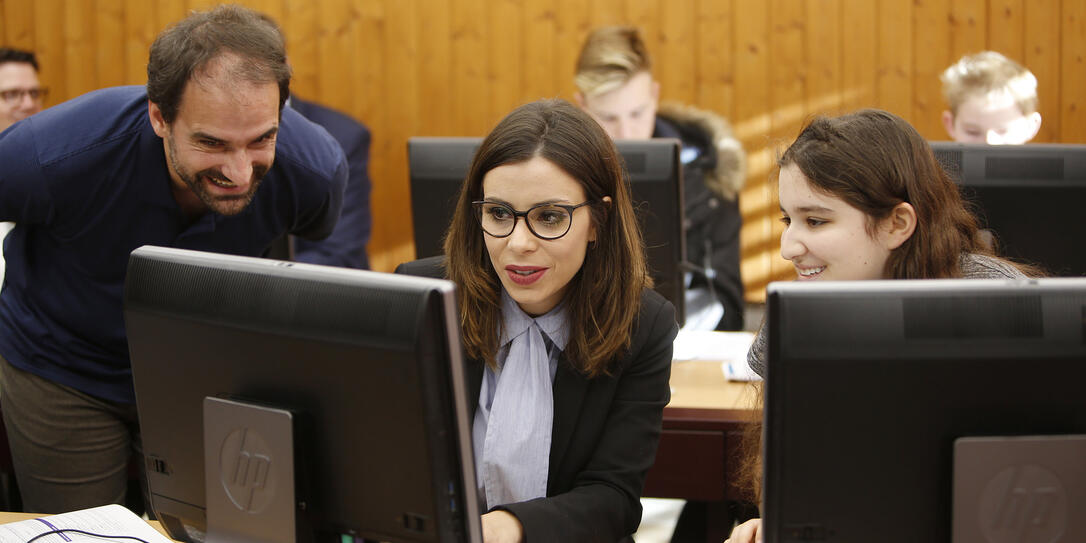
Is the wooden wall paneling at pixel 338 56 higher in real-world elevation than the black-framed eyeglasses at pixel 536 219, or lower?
higher

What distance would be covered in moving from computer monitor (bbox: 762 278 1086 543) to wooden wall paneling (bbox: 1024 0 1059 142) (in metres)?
3.76

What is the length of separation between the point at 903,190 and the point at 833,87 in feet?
10.2

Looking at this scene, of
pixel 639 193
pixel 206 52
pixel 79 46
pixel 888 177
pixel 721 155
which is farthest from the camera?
pixel 79 46

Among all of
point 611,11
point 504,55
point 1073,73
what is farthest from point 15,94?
point 1073,73

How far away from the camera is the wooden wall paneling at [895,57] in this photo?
4.45 m

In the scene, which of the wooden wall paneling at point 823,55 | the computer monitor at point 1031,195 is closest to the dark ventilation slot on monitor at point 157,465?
the computer monitor at point 1031,195

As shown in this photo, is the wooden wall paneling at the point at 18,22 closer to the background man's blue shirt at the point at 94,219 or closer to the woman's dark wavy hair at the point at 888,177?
the background man's blue shirt at the point at 94,219

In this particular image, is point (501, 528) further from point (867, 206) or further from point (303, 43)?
point (303, 43)

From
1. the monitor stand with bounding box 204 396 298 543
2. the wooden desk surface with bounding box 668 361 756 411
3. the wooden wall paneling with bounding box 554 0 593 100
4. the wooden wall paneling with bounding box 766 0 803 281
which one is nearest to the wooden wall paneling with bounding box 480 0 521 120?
the wooden wall paneling with bounding box 554 0 593 100

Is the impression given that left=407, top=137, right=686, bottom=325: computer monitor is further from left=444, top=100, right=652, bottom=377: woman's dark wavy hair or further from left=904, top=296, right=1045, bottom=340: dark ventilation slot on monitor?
left=904, top=296, right=1045, bottom=340: dark ventilation slot on monitor

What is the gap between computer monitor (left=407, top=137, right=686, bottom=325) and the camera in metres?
2.28

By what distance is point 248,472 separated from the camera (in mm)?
1195

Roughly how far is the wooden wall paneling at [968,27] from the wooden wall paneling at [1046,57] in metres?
0.17

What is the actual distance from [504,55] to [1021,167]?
294 centimetres
